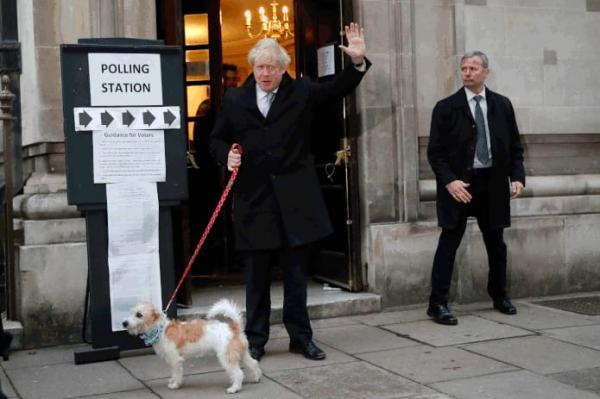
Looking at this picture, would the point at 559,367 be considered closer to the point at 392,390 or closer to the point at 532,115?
the point at 392,390

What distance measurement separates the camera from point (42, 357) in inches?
237

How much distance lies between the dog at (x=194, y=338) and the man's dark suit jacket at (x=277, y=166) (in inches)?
31.3

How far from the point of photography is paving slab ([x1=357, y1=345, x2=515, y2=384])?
5.29 m

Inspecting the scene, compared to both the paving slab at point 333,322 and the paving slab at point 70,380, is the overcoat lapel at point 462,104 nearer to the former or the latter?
the paving slab at point 333,322

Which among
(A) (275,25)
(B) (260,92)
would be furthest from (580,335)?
(A) (275,25)

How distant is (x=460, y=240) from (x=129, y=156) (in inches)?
110

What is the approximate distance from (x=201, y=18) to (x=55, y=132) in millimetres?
3173

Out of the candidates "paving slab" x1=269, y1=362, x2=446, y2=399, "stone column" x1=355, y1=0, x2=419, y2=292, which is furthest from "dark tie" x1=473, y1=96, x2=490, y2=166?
"paving slab" x1=269, y1=362, x2=446, y2=399

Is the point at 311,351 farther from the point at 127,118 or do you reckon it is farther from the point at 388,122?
the point at 388,122

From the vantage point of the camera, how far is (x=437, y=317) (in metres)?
6.80

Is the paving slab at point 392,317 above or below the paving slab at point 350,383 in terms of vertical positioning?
above

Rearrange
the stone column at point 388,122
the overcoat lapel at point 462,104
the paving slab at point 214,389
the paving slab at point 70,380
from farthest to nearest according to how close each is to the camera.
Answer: the stone column at point 388,122 → the overcoat lapel at point 462,104 → the paving slab at point 70,380 → the paving slab at point 214,389

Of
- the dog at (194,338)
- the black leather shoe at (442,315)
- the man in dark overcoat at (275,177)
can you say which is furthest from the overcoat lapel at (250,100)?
the black leather shoe at (442,315)

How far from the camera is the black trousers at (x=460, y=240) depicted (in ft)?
22.3
